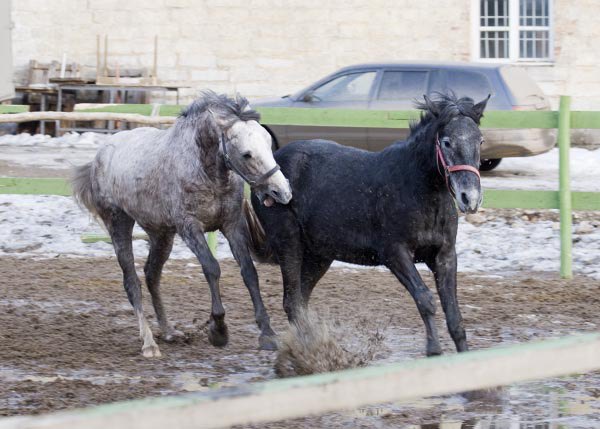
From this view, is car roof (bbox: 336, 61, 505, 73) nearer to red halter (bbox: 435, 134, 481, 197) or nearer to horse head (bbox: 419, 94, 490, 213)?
horse head (bbox: 419, 94, 490, 213)

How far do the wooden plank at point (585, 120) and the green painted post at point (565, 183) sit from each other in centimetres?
7

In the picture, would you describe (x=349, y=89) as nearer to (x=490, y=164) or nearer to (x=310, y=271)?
(x=490, y=164)

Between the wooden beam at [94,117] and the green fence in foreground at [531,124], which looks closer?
the green fence in foreground at [531,124]

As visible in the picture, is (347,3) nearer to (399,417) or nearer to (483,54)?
(483,54)

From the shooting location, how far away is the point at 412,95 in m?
16.5

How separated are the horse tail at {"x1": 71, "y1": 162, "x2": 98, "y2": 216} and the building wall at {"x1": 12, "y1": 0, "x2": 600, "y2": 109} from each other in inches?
571

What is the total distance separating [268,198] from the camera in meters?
6.66

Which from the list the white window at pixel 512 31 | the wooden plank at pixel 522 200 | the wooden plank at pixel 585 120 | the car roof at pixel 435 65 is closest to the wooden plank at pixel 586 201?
the wooden plank at pixel 522 200

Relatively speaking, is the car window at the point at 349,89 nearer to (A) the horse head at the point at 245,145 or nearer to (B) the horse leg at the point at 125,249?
(B) the horse leg at the point at 125,249

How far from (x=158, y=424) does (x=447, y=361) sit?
0.64 meters

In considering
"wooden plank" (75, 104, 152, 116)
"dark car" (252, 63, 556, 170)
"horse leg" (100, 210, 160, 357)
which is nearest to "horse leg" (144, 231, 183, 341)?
"horse leg" (100, 210, 160, 357)

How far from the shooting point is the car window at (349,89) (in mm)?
16844

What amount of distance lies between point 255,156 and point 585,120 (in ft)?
13.2

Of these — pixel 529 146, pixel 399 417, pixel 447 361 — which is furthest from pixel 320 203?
pixel 529 146
